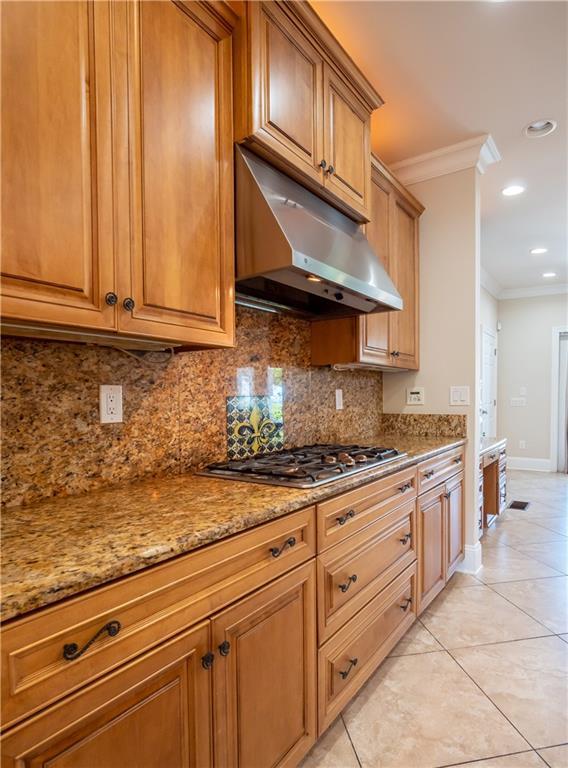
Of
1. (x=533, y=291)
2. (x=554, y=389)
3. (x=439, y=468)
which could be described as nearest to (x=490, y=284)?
(x=533, y=291)

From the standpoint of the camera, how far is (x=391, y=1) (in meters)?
1.72

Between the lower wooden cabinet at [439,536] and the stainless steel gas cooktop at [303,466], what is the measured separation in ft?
1.43

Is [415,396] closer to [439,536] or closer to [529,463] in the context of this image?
[439,536]

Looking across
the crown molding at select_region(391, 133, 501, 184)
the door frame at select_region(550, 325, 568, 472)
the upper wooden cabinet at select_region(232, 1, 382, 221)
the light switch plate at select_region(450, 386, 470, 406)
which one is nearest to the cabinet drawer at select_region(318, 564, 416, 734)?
the light switch plate at select_region(450, 386, 470, 406)

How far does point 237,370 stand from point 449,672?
1.66 m

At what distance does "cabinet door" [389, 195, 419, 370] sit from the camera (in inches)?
107

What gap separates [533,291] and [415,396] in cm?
466

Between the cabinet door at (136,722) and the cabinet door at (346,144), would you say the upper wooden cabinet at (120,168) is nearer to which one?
the cabinet door at (346,144)

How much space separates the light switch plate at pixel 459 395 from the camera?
288 centimetres

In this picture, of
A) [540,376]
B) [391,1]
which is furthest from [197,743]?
[540,376]

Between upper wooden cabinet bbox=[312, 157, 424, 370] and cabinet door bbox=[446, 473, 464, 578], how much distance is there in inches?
33.0

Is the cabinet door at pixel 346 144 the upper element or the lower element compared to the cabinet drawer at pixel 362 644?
upper

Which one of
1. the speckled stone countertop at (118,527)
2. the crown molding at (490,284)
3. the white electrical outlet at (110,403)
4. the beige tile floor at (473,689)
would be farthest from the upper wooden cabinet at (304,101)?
the crown molding at (490,284)

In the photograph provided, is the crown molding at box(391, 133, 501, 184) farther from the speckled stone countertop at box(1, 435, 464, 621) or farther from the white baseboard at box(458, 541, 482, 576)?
the white baseboard at box(458, 541, 482, 576)
